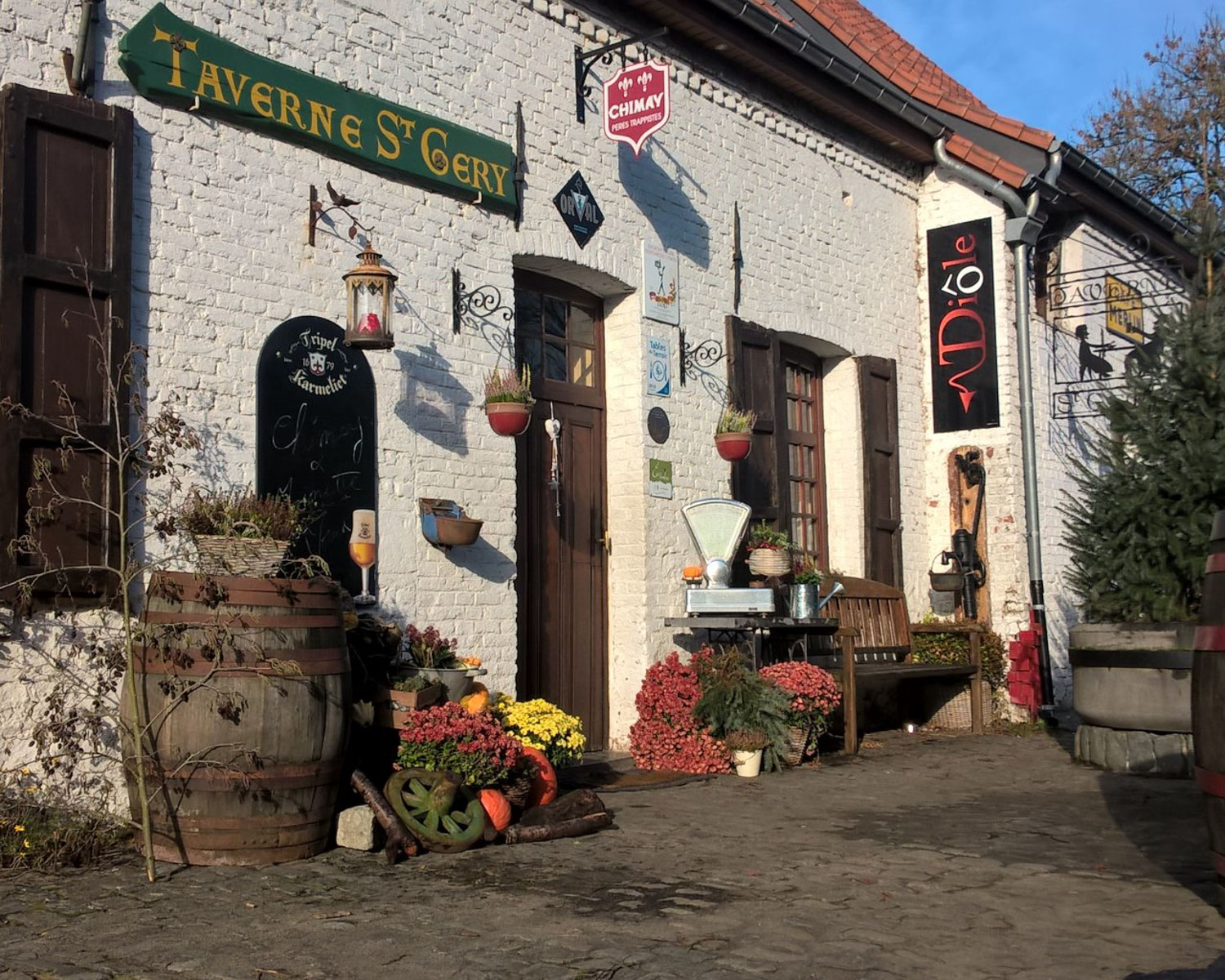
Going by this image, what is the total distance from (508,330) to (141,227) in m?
2.27

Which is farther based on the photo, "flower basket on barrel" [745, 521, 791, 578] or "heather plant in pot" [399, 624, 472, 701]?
"flower basket on barrel" [745, 521, 791, 578]

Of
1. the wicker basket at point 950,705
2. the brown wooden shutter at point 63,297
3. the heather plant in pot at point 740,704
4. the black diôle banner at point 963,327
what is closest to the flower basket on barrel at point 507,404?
the heather plant in pot at point 740,704

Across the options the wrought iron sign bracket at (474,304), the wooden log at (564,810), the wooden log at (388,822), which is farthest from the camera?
the wrought iron sign bracket at (474,304)

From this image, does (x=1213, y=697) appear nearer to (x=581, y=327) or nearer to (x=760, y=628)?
(x=760, y=628)

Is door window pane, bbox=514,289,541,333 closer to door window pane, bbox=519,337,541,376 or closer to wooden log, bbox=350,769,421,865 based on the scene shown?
door window pane, bbox=519,337,541,376

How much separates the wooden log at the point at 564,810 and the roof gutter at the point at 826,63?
5400 millimetres

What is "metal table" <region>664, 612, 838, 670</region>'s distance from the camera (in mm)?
7755

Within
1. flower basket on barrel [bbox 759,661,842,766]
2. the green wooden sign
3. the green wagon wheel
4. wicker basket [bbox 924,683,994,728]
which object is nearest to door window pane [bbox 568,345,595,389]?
the green wooden sign

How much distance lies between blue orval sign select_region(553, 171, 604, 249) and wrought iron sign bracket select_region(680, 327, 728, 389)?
1005 millimetres

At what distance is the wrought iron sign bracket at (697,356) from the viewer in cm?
868

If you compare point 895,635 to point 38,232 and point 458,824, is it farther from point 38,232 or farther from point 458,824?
point 38,232

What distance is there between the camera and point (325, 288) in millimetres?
6457

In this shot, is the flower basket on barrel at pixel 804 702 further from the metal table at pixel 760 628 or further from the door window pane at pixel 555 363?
the door window pane at pixel 555 363

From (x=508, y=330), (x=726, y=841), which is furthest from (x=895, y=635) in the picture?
(x=726, y=841)
